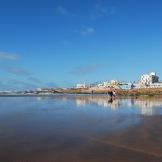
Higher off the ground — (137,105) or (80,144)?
(137,105)

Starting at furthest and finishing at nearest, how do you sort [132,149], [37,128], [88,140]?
1. [37,128]
2. [88,140]
3. [132,149]

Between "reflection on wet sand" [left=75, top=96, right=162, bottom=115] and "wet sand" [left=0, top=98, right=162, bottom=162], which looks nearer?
"wet sand" [left=0, top=98, right=162, bottom=162]

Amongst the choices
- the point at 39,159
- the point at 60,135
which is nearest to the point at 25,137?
the point at 60,135

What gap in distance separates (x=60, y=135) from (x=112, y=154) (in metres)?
4.48

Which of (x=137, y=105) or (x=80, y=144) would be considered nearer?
(x=80, y=144)

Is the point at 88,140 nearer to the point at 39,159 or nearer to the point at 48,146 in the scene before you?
the point at 48,146

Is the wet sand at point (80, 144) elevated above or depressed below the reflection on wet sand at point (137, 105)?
below

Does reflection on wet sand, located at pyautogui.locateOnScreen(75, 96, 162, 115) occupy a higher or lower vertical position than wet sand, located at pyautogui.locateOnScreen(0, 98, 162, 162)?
higher

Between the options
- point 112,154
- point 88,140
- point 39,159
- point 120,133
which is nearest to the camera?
point 39,159

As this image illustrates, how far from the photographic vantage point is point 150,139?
49.3 feet

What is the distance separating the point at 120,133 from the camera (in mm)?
17016

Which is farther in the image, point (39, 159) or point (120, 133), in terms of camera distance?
point (120, 133)

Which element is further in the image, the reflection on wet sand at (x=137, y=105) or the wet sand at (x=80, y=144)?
the reflection on wet sand at (x=137, y=105)

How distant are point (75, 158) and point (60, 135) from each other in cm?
469
